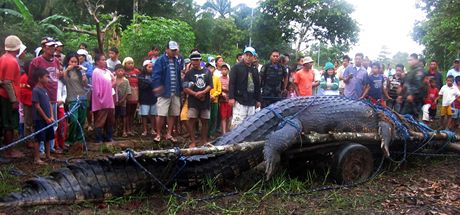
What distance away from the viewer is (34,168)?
493cm

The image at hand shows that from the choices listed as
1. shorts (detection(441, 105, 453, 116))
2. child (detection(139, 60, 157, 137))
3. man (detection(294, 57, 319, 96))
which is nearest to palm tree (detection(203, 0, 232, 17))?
shorts (detection(441, 105, 453, 116))

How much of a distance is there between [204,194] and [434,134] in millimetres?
3427

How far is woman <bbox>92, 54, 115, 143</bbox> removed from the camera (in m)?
6.34

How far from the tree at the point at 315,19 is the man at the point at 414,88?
1996 cm

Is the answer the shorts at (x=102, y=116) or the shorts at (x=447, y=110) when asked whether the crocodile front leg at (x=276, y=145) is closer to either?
the shorts at (x=102, y=116)

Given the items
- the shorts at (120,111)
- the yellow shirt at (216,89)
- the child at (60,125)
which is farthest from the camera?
the yellow shirt at (216,89)

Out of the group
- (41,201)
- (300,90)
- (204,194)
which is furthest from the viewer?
(300,90)

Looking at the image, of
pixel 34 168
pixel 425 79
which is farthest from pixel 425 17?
pixel 34 168

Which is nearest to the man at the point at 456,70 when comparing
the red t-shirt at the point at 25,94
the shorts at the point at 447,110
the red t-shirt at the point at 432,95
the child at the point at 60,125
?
the red t-shirt at the point at 432,95

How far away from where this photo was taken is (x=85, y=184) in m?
3.59

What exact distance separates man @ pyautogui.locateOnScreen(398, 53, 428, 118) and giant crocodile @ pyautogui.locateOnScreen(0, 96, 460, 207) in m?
1.80

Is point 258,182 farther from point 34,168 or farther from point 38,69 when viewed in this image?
point 38,69

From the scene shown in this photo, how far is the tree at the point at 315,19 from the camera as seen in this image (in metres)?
26.5

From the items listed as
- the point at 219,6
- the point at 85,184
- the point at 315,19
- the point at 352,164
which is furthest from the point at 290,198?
the point at 219,6
